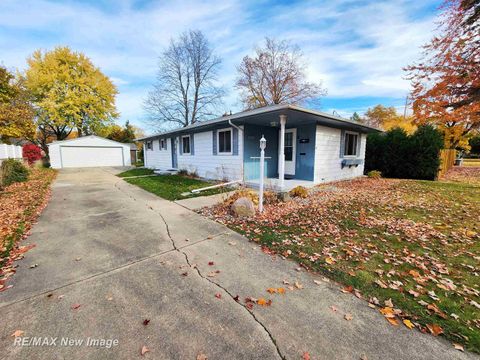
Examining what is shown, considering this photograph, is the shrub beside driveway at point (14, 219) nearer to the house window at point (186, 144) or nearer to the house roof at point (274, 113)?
the house roof at point (274, 113)

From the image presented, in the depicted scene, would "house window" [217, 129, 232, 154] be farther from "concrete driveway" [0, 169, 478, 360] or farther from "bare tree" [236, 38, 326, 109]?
"bare tree" [236, 38, 326, 109]

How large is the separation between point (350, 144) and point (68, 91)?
28.9 meters

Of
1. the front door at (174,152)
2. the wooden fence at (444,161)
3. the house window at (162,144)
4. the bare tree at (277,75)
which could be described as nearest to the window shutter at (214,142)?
the front door at (174,152)

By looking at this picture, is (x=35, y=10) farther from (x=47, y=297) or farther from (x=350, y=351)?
(x=350, y=351)

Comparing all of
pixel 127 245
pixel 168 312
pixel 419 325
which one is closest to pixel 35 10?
pixel 127 245

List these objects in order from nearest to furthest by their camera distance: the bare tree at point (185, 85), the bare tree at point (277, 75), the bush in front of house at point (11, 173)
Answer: the bush in front of house at point (11, 173) → the bare tree at point (277, 75) → the bare tree at point (185, 85)

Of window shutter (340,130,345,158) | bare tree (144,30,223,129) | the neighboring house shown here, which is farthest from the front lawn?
bare tree (144,30,223,129)

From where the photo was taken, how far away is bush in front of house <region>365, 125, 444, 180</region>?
10797 mm

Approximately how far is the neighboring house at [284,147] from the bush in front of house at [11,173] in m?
7.83

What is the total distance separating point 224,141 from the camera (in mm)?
9430

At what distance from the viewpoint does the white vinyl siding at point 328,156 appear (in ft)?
28.3

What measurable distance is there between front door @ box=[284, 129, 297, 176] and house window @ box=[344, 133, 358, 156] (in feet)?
9.51

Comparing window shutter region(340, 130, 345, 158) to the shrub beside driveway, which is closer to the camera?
the shrub beside driveway

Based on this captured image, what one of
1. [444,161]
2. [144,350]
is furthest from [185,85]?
[144,350]
